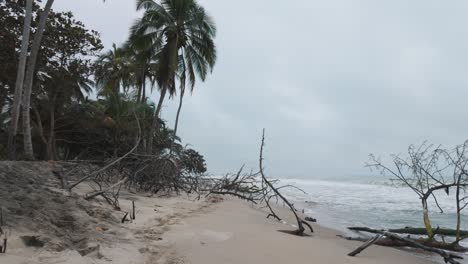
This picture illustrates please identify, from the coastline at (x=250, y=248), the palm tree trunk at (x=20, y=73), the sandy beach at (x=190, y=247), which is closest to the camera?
the sandy beach at (x=190, y=247)

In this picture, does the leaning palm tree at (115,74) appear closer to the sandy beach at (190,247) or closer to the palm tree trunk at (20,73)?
the palm tree trunk at (20,73)

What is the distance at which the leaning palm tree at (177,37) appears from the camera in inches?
733

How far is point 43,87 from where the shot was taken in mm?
18188

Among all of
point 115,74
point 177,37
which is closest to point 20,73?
point 177,37

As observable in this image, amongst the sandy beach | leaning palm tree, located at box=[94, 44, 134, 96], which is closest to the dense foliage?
leaning palm tree, located at box=[94, 44, 134, 96]

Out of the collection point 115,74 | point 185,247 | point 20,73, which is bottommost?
point 185,247

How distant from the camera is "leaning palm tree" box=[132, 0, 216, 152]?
61.1 feet

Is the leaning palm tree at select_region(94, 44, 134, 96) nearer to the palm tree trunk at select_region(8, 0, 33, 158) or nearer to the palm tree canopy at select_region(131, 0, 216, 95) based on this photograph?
the palm tree canopy at select_region(131, 0, 216, 95)

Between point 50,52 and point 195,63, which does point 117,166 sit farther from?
point 195,63

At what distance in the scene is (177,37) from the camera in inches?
735

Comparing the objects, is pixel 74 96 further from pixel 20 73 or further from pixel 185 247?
pixel 185 247

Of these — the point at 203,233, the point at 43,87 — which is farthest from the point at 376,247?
the point at 43,87

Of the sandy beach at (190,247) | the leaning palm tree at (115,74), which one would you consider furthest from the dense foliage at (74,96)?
the sandy beach at (190,247)

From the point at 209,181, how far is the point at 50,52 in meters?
8.79
